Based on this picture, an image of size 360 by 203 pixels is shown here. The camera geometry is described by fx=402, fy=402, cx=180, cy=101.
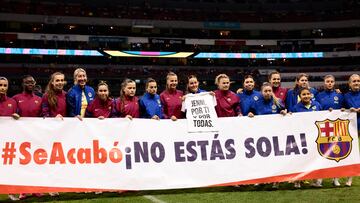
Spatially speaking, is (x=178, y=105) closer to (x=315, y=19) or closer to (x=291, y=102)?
(x=291, y=102)

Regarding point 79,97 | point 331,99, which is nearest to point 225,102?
point 331,99

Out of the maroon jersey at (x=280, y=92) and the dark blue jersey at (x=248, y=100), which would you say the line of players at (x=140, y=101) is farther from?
the maroon jersey at (x=280, y=92)

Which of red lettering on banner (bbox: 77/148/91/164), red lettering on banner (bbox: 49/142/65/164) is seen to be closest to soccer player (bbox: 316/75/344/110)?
red lettering on banner (bbox: 77/148/91/164)

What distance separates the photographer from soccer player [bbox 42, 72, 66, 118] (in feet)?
20.8

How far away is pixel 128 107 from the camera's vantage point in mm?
6648

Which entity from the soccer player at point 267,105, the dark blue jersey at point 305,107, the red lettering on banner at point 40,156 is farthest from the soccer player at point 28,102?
the dark blue jersey at point 305,107

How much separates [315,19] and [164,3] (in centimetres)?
1949

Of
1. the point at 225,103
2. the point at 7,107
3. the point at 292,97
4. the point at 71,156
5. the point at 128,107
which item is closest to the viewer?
the point at 71,156

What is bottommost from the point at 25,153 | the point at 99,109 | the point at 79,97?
the point at 25,153

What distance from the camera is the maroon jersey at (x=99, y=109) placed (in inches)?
256

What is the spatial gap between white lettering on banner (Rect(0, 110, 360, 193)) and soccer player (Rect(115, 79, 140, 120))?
49 centimetres

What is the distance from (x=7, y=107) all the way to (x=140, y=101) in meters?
2.10

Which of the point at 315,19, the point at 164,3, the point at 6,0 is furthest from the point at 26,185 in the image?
the point at 315,19

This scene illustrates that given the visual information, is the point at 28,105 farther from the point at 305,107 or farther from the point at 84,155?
the point at 305,107
